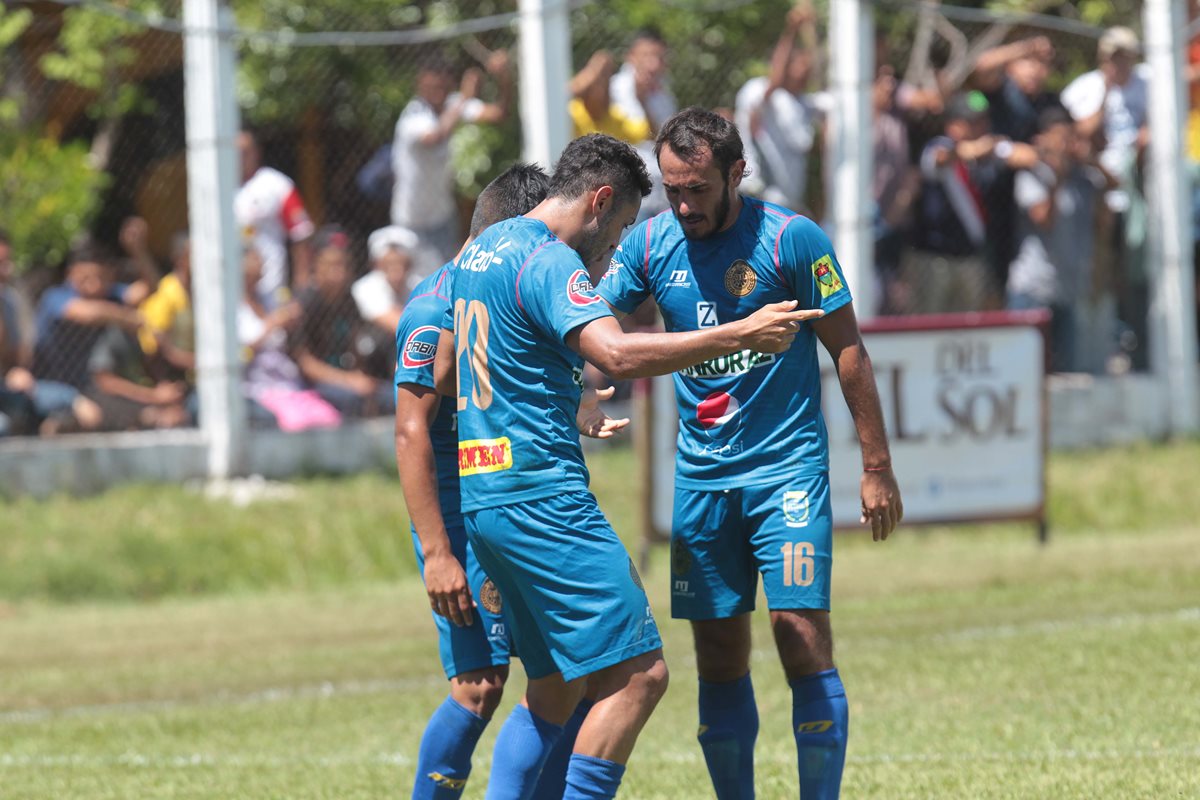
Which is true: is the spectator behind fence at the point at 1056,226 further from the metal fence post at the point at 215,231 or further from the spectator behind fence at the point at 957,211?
the metal fence post at the point at 215,231

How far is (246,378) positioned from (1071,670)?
330 inches

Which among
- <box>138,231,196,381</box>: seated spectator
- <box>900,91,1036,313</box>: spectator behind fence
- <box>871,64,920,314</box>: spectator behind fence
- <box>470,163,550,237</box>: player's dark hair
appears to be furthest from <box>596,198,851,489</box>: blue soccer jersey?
<box>900,91,1036,313</box>: spectator behind fence

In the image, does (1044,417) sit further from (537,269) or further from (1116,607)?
(537,269)

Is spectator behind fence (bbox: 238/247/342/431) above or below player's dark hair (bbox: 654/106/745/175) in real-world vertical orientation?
below

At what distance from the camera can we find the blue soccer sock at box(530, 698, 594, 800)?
645cm

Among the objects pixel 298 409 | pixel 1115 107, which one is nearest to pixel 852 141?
pixel 1115 107

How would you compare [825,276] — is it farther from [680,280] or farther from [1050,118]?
[1050,118]

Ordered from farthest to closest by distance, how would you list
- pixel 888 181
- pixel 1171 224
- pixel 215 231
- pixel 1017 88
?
1. pixel 1171 224
2. pixel 1017 88
3. pixel 888 181
4. pixel 215 231

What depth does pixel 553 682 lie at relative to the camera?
610 cm

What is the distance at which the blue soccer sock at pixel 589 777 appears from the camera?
18.9ft

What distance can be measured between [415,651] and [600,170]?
6.39 m

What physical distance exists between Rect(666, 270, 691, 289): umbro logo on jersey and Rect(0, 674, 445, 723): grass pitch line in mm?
4297

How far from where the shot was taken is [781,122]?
1653cm

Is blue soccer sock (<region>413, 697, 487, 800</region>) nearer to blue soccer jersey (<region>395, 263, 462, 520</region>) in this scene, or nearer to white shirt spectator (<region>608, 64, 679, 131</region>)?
blue soccer jersey (<region>395, 263, 462, 520</region>)
